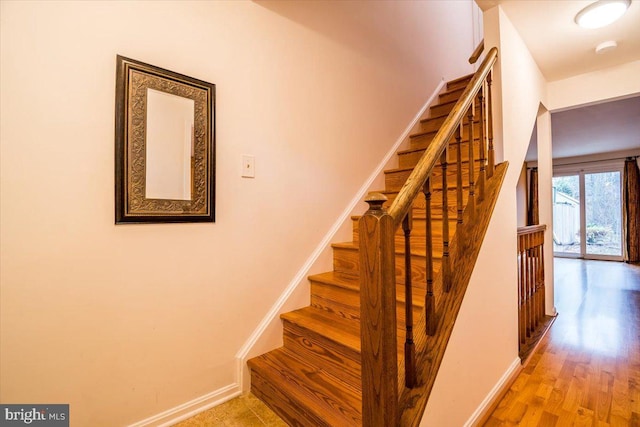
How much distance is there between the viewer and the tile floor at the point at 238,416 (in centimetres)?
135

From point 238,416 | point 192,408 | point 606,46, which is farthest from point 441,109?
point 192,408

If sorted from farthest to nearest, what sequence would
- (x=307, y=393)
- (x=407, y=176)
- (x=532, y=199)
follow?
(x=532, y=199) < (x=407, y=176) < (x=307, y=393)

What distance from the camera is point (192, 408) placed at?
1.42m

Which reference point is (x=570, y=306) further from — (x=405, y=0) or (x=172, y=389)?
(x=172, y=389)

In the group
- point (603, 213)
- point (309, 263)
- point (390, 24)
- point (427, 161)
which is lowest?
point (309, 263)

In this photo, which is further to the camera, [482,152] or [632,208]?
[632,208]

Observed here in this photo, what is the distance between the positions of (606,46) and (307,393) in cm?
300

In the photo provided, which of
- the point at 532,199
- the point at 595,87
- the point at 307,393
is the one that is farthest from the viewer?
the point at 532,199

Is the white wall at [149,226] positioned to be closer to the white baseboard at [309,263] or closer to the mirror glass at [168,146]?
the white baseboard at [309,263]

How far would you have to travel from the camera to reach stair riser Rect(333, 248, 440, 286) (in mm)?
1567

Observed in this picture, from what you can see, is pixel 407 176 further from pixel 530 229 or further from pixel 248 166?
pixel 248 166

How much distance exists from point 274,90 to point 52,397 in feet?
5.78

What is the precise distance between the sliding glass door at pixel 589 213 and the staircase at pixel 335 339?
23.3ft

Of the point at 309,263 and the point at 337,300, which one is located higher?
the point at 309,263
